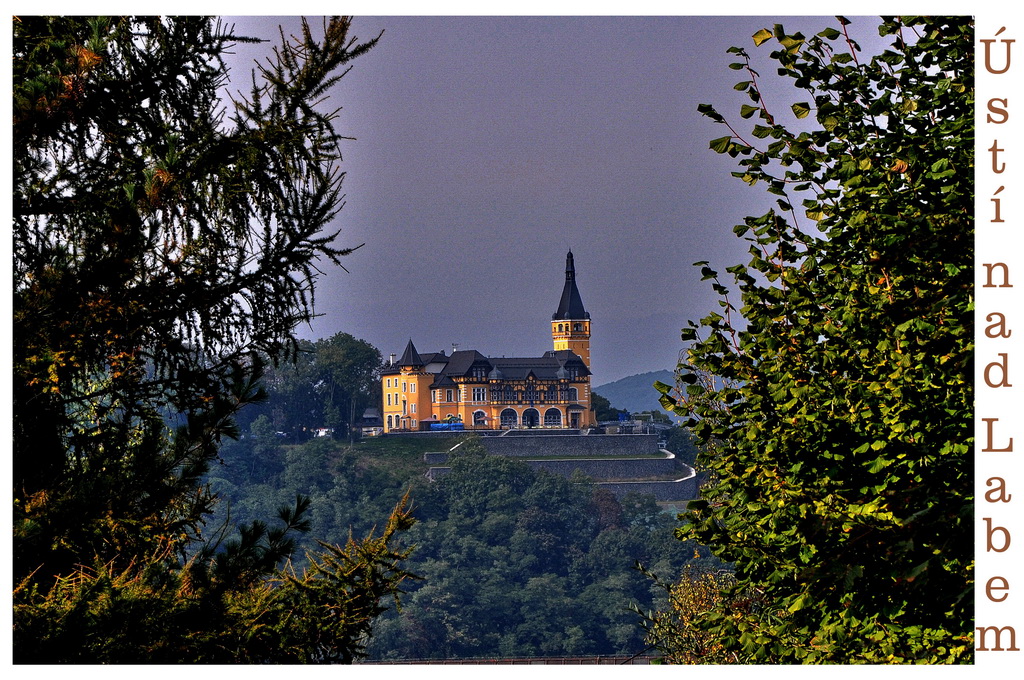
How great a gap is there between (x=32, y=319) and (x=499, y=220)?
62573 millimetres

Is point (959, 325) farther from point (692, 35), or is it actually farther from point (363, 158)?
point (363, 158)

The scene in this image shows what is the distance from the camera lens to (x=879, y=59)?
3.91m

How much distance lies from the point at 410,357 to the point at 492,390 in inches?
230

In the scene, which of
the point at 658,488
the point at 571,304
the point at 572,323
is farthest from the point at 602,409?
the point at 658,488

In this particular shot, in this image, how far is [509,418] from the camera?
67938 mm

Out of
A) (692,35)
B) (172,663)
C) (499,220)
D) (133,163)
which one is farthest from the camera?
(499,220)

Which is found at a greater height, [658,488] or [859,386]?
[859,386]

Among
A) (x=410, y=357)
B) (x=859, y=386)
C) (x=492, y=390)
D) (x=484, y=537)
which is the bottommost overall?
(x=484, y=537)

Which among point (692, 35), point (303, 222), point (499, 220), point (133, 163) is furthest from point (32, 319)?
point (499, 220)

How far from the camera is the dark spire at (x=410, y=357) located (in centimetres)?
6538

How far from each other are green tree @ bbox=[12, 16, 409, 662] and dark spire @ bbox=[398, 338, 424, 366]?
201 feet

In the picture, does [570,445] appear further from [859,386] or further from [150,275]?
[859,386]

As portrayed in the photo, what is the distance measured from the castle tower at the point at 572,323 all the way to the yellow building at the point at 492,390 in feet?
3.05
